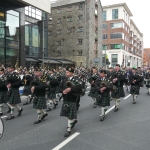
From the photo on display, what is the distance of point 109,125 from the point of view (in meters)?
5.79

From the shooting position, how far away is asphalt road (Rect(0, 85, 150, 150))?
4273mm

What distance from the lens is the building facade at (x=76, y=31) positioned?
3494 centimetres

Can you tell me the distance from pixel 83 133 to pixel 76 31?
32776 millimetres

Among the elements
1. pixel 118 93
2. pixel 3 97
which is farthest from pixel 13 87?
pixel 118 93

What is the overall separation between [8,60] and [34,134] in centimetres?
1530

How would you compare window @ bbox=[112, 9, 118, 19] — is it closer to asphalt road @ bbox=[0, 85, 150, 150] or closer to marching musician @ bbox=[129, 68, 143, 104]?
marching musician @ bbox=[129, 68, 143, 104]

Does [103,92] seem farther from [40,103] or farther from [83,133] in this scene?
[40,103]

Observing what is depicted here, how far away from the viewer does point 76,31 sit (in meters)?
36.1

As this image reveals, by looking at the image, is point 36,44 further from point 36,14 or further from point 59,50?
point 59,50

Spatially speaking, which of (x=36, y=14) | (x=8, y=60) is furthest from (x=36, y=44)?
(x=8, y=60)

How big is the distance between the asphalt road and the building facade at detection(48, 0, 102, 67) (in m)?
28.3

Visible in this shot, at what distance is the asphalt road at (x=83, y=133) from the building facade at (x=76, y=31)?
93.0 feet

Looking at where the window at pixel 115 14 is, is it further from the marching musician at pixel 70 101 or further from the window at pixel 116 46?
A: the marching musician at pixel 70 101

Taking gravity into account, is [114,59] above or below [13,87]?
above
